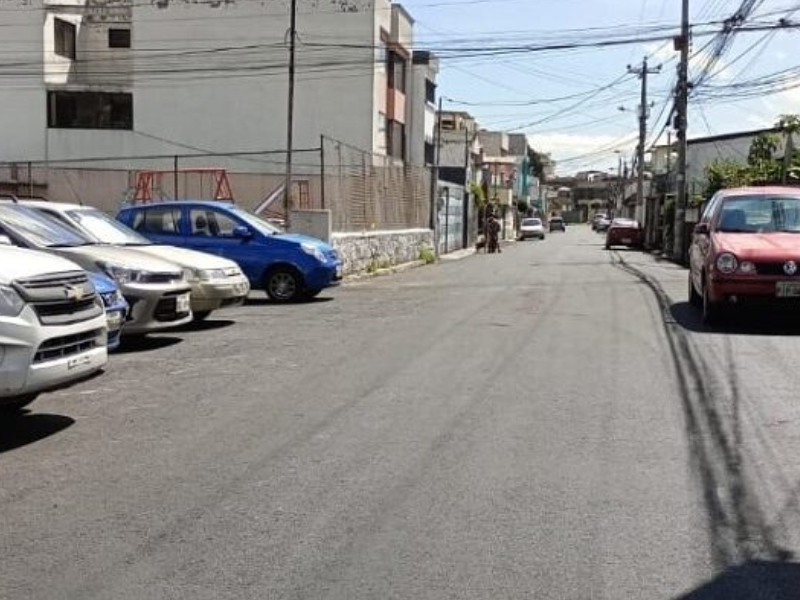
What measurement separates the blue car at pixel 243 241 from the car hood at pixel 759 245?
22.0 feet

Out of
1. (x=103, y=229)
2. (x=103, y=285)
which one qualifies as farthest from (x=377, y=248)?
(x=103, y=285)

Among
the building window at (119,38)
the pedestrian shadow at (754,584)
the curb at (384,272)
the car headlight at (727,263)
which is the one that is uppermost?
the building window at (119,38)

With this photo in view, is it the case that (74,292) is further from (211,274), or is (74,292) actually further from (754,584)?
(211,274)

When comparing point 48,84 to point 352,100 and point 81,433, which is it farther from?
point 81,433

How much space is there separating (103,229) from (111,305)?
3.51 meters

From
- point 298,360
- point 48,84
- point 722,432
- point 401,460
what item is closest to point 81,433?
point 401,460

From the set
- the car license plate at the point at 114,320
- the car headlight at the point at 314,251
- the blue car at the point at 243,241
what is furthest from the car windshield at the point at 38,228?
the car headlight at the point at 314,251

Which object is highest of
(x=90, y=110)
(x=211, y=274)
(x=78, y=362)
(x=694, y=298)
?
(x=90, y=110)

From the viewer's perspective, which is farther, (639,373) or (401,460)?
(639,373)

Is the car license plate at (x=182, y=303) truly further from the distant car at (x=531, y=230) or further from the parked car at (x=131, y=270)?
the distant car at (x=531, y=230)

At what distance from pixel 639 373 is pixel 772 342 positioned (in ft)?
8.66

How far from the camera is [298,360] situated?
1020cm

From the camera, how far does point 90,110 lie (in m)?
39.8

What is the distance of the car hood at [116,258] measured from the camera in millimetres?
10430
